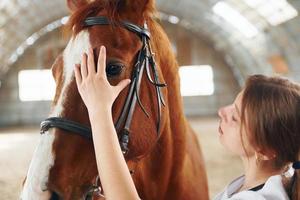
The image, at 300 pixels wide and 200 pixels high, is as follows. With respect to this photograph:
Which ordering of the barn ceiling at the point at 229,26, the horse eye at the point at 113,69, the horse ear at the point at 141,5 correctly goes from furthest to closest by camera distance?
the barn ceiling at the point at 229,26, the horse ear at the point at 141,5, the horse eye at the point at 113,69

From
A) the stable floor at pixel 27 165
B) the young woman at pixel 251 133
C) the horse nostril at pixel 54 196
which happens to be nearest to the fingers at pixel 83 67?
the young woman at pixel 251 133

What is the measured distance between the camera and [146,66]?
171 cm

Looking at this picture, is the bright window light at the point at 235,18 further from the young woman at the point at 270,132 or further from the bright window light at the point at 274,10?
the young woman at the point at 270,132

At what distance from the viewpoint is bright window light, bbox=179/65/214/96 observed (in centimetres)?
1788

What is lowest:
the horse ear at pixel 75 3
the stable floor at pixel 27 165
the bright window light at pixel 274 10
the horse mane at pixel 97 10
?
the stable floor at pixel 27 165

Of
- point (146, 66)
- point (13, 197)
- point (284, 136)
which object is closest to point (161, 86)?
point (146, 66)

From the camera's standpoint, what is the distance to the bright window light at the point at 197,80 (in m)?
17.9

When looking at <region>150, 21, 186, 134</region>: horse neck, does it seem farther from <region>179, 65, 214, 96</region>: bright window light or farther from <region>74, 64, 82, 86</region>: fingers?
<region>179, 65, 214, 96</region>: bright window light

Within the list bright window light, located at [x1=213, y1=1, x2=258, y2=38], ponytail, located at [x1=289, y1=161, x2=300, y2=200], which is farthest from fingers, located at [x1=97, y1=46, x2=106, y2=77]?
bright window light, located at [x1=213, y1=1, x2=258, y2=38]

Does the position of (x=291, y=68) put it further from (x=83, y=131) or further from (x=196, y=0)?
(x=83, y=131)

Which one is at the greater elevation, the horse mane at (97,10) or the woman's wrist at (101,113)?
the horse mane at (97,10)

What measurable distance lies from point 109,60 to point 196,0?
12.6 meters

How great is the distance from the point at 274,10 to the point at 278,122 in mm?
10009

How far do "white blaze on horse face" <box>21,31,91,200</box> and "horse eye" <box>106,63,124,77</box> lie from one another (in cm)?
11
